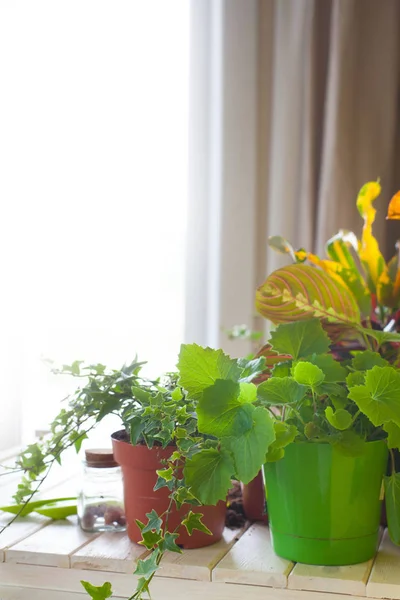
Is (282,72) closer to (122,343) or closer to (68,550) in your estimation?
(122,343)

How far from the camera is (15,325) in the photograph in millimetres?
1562

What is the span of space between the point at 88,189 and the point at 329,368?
133cm

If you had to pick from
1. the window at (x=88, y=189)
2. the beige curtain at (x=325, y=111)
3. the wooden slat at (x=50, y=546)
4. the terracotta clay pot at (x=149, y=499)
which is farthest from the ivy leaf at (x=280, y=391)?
the beige curtain at (x=325, y=111)

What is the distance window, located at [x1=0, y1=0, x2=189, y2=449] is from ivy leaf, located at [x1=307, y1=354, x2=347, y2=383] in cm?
96

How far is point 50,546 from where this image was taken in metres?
0.74

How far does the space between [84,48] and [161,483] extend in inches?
58.8

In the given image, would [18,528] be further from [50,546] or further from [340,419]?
[340,419]

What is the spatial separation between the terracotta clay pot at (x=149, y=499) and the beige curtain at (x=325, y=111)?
1.33 metres

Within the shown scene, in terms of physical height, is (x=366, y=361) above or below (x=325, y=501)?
above

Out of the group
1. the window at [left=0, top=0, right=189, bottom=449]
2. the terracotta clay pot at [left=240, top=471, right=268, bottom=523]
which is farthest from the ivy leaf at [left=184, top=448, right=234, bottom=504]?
the window at [left=0, top=0, right=189, bottom=449]

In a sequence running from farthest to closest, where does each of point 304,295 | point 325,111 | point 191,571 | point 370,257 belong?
1. point 325,111
2. point 370,257
3. point 304,295
4. point 191,571

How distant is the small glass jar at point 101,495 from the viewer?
80cm

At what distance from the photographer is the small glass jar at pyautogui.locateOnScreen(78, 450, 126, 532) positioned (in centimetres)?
80

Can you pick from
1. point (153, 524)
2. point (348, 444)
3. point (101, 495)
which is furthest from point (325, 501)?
point (101, 495)
